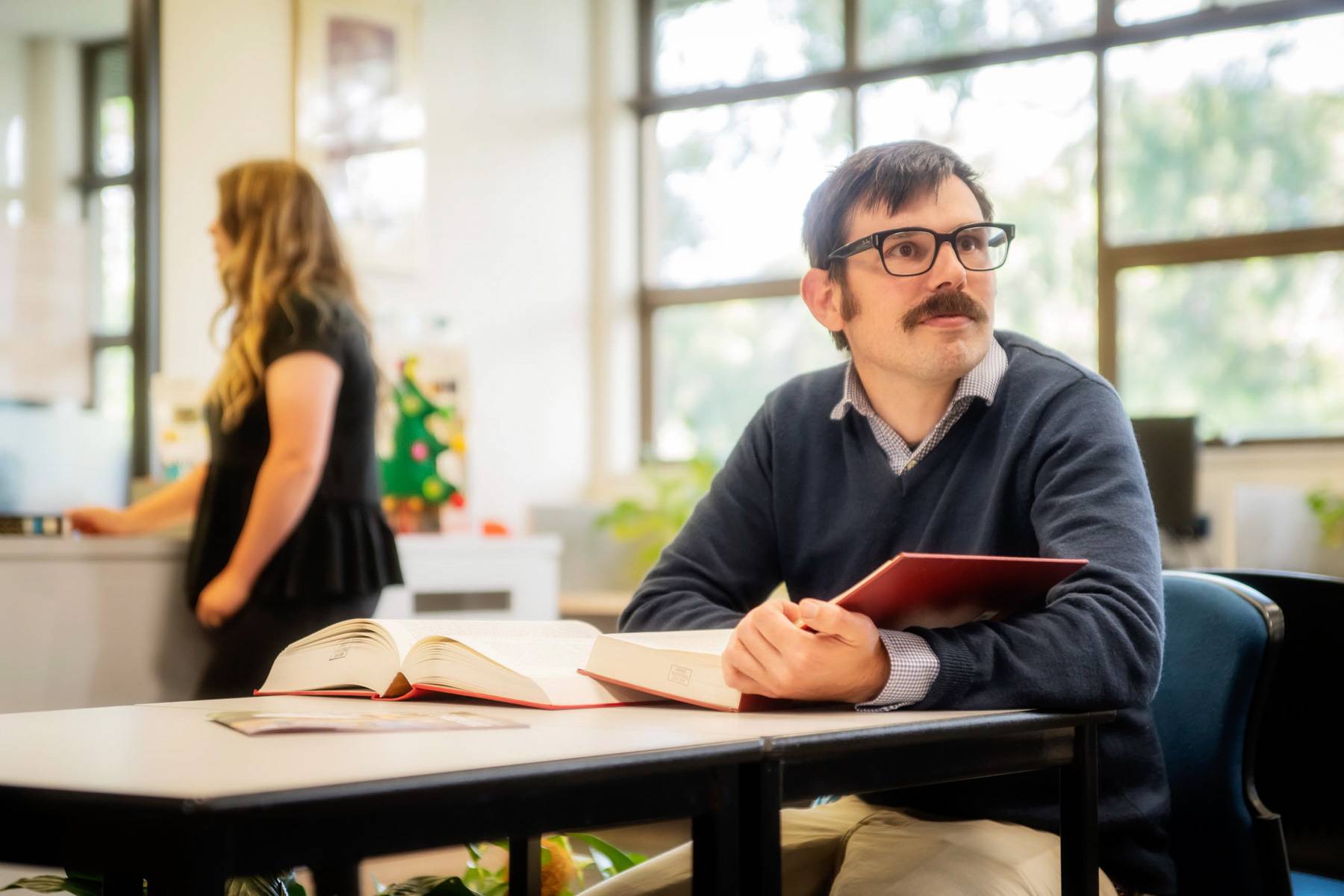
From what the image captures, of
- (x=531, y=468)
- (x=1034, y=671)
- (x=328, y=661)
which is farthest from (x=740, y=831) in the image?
(x=531, y=468)

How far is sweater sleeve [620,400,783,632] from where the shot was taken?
140 centimetres

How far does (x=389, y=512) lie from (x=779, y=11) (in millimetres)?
2929

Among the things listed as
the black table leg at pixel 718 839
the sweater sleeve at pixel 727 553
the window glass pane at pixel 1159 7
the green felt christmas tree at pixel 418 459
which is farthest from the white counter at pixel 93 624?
the window glass pane at pixel 1159 7

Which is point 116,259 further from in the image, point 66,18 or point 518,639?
point 518,639

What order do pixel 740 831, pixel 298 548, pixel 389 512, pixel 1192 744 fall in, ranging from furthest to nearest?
pixel 389 512, pixel 298 548, pixel 1192 744, pixel 740 831

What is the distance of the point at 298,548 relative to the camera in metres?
2.15

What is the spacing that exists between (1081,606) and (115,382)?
2883mm

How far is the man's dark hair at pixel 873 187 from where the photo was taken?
136cm

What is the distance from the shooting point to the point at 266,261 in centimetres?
217

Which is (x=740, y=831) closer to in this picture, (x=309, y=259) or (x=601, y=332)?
(x=309, y=259)

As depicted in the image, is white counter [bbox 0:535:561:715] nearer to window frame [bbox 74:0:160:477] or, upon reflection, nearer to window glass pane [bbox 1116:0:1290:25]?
window frame [bbox 74:0:160:477]

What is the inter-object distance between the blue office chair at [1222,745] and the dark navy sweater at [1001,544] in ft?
0.25

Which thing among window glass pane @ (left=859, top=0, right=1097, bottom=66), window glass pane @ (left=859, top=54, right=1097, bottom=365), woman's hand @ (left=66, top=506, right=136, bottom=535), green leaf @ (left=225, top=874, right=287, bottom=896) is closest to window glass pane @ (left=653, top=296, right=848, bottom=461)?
window glass pane @ (left=859, top=54, right=1097, bottom=365)

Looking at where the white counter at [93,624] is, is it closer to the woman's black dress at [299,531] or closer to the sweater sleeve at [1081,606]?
the woman's black dress at [299,531]
